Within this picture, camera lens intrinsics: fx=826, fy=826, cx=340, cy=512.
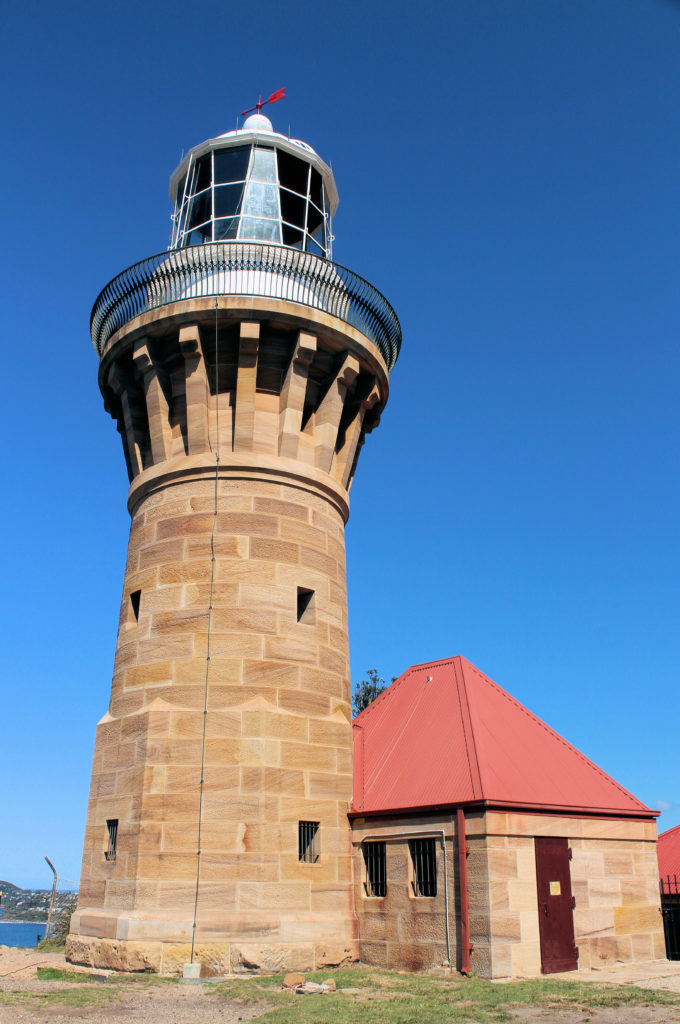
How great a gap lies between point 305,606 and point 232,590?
1.78m

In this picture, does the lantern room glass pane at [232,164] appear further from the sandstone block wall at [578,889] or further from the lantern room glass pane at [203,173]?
the sandstone block wall at [578,889]

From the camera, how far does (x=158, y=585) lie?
17.1 metres

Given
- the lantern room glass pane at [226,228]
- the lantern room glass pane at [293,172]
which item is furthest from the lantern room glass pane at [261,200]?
the lantern room glass pane at [293,172]

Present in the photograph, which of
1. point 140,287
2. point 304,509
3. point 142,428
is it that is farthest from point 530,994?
point 140,287

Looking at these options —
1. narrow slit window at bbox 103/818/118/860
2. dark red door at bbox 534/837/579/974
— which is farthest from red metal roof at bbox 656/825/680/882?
narrow slit window at bbox 103/818/118/860

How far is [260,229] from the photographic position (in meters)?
20.2

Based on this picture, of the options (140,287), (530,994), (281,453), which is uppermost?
(140,287)

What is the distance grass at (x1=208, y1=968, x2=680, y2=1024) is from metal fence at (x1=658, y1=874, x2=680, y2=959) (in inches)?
362

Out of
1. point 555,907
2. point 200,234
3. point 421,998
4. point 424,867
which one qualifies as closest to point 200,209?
point 200,234

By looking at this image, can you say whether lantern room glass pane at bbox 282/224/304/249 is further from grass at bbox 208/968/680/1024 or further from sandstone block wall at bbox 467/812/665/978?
grass at bbox 208/968/680/1024

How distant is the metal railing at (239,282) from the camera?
18312 millimetres

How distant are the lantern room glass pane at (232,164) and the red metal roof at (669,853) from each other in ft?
71.3

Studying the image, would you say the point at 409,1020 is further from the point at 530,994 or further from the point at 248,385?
the point at 248,385

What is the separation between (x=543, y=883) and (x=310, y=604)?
22.8 feet
